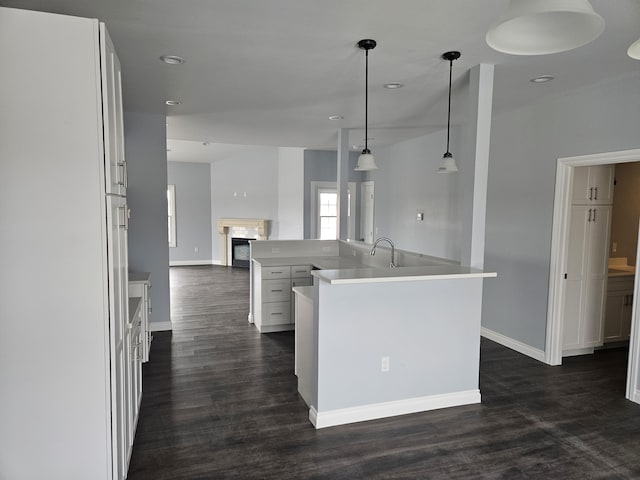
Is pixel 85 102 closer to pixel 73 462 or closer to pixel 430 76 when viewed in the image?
pixel 73 462

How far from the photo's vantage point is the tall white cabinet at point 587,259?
4.21 metres

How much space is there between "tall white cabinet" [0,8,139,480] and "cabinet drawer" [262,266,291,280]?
3043 mm

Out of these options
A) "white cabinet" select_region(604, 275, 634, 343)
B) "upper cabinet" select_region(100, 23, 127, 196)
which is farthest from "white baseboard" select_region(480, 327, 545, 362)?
"upper cabinet" select_region(100, 23, 127, 196)

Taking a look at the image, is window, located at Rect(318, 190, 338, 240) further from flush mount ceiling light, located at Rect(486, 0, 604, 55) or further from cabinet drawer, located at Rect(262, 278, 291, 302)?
flush mount ceiling light, located at Rect(486, 0, 604, 55)

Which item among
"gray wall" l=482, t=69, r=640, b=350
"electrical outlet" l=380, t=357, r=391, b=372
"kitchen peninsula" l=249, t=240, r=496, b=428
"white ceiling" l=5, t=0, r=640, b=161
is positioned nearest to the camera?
"white ceiling" l=5, t=0, r=640, b=161

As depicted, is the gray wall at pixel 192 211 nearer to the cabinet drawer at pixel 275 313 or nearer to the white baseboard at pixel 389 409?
the cabinet drawer at pixel 275 313

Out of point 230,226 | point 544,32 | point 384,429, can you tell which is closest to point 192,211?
point 230,226

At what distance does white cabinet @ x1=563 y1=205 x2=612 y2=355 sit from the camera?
424 cm

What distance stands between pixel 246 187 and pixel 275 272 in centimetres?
578

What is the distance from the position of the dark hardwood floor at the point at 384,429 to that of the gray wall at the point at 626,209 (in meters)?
1.49

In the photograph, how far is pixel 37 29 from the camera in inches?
66.4

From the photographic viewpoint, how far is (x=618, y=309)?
15.1ft

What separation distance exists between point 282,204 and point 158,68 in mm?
6283

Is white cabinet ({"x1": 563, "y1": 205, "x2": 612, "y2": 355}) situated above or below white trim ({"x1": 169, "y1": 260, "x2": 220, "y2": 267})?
above
